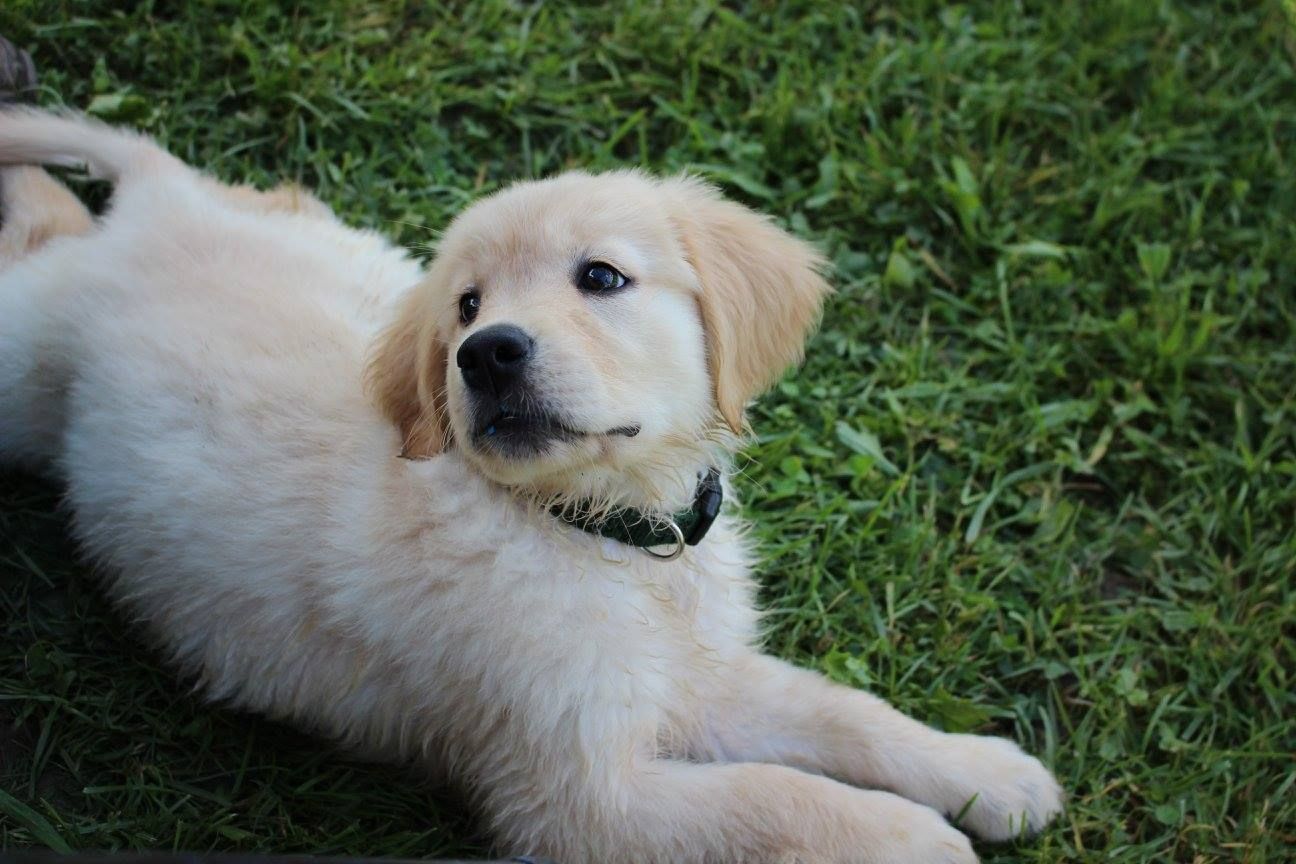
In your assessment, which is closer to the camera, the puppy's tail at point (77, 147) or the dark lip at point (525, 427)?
the dark lip at point (525, 427)

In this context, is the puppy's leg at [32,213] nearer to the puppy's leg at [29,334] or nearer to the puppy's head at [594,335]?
the puppy's leg at [29,334]

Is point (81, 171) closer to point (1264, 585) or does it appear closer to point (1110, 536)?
point (1110, 536)

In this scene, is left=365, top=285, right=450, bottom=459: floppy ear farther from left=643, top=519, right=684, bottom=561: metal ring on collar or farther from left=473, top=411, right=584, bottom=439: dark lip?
left=643, top=519, right=684, bottom=561: metal ring on collar

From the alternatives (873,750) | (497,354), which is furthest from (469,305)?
(873,750)

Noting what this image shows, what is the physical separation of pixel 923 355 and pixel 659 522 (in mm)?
1518

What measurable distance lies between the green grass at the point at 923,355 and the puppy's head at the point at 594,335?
857 millimetres

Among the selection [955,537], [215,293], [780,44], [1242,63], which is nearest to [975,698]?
[955,537]

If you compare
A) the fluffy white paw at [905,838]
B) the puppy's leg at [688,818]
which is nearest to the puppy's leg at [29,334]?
the puppy's leg at [688,818]

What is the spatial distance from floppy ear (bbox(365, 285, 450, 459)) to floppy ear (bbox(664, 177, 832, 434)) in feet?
1.96

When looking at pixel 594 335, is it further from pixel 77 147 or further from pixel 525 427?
pixel 77 147

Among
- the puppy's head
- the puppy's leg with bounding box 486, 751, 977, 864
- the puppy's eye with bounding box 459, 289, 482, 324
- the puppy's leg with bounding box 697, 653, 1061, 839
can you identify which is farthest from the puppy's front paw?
the puppy's eye with bounding box 459, 289, 482, 324

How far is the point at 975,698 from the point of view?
3.13m

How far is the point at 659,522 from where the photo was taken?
2600mm

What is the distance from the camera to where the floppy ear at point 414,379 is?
249 cm
